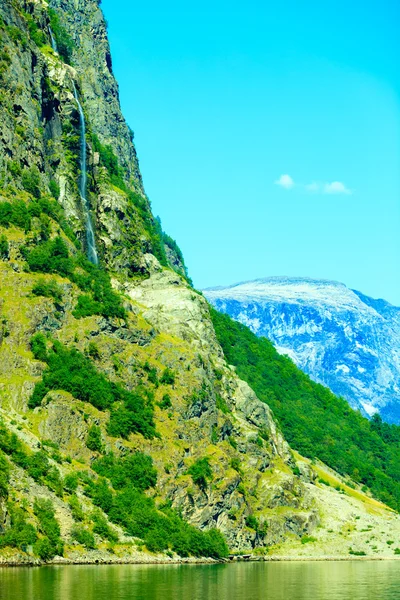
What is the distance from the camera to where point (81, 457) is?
150 metres

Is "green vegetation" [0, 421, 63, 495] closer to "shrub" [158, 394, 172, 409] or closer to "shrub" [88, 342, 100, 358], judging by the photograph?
"shrub" [88, 342, 100, 358]

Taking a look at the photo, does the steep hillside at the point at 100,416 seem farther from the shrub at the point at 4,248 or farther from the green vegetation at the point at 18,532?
the green vegetation at the point at 18,532

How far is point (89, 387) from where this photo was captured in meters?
159

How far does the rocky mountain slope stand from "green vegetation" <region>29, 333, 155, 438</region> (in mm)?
236

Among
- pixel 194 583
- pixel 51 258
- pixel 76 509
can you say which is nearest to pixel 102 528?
pixel 76 509

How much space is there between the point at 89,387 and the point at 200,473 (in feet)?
78.0

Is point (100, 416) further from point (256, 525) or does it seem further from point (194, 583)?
point (194, 583)

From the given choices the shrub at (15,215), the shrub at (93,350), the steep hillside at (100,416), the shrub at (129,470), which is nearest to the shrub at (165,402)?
the steep hillside at (100,416)

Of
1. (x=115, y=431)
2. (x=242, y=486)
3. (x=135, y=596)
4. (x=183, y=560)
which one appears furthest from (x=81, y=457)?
(x=135, y=596)

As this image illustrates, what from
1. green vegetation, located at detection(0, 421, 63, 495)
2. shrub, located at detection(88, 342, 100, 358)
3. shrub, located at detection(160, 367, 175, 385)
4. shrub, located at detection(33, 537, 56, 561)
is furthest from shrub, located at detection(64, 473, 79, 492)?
shrub, located at detection(160, 367, 175, 385)

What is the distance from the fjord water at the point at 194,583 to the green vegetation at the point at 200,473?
70.9 feet

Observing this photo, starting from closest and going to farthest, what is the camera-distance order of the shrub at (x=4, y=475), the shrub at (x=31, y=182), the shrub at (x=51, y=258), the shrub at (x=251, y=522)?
the shrub at (x=4, y=475), the shrub at (x=251, y=522), the shrub at (x=51, y=258), the shrub at (x=31, y=182)

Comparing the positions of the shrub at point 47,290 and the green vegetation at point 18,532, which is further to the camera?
the shrub at point 47,290

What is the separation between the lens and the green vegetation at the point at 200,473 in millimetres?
162375
